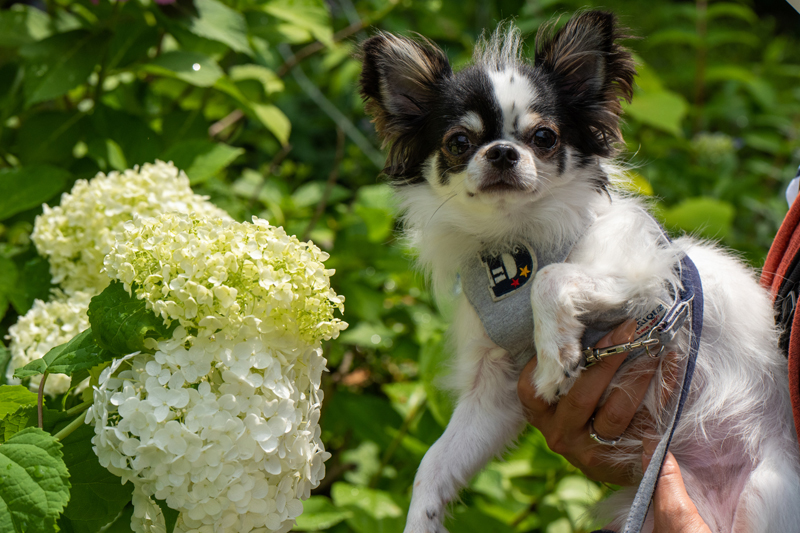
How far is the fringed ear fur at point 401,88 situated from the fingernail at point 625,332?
0.89 m

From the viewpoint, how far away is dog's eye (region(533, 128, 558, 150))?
194 cm

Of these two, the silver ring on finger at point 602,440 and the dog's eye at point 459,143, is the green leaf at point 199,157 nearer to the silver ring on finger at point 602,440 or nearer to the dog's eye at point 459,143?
the dog's eye at point 459,143

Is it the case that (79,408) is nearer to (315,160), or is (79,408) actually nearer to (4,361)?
(4,361)

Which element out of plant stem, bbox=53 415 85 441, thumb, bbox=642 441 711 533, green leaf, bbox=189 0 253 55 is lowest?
thumb, bbox=642 441 711 533

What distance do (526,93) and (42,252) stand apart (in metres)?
1.58

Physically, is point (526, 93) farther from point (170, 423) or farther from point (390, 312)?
point (390, 312)

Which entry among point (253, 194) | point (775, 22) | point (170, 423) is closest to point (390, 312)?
point (253, 194)

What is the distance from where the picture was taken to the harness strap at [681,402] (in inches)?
59.7

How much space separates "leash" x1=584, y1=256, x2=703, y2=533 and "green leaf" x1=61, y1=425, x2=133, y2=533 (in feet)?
4.00

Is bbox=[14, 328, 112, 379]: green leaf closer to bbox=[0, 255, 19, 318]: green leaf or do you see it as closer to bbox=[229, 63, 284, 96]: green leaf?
bbox=[0, 255, 19, 318]: green leaf

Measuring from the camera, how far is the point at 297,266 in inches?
51.6

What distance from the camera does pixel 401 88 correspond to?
2.17 m

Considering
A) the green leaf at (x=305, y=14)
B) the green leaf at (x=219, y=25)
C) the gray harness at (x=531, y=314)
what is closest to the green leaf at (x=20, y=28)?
the green leaf at (x=219, y=25)

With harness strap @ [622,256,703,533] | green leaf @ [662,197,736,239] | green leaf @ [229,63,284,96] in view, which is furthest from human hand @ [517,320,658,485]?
green leaf @ [662,197,736,239]
